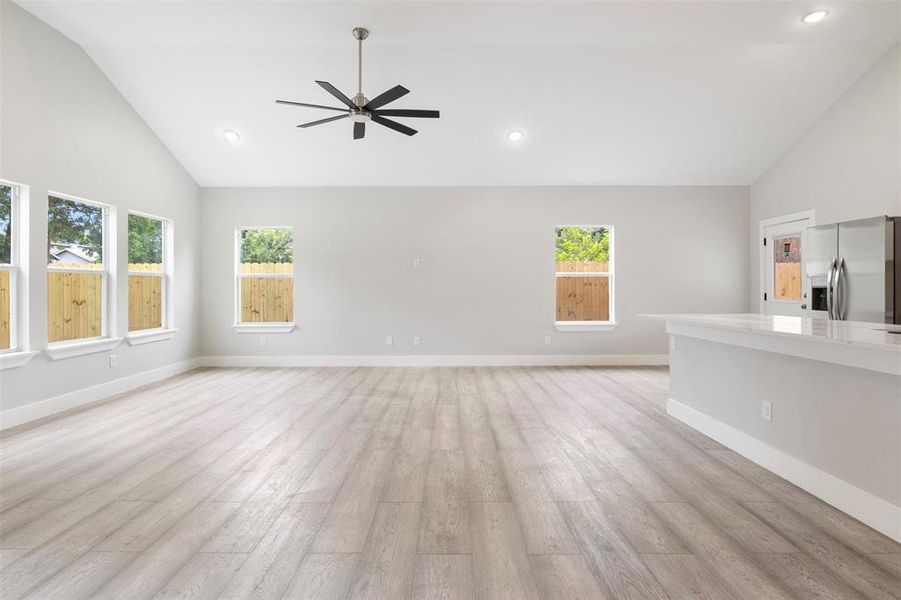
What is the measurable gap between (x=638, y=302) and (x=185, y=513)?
6355 mm

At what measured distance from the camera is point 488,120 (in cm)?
560

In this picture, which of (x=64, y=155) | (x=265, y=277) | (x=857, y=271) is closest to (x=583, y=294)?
(x=857, y=271)

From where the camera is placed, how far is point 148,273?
577 centimetres

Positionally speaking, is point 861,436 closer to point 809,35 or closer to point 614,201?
point 809,35

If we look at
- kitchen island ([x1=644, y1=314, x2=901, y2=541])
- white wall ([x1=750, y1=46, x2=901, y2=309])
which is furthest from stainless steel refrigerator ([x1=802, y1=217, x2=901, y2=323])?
kitchen island ([x1=644, y1=314, x2=901, y2=541])

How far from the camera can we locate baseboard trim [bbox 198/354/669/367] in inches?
268

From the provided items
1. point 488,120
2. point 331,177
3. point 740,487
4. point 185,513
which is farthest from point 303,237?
point 740,487

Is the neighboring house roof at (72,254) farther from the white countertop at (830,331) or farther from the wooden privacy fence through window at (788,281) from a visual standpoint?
the wooden privacy fence through window at (788,281)

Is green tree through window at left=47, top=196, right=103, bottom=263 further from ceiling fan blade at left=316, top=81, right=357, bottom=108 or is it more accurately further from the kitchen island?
the kitchen island

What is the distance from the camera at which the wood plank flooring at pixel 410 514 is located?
1763 mm

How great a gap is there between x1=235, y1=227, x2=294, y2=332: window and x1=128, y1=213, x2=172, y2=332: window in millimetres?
991

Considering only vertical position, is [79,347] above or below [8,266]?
below

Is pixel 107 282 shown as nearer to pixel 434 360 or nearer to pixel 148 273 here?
pixel 148 273

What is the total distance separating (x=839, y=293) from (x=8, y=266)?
7.66m
